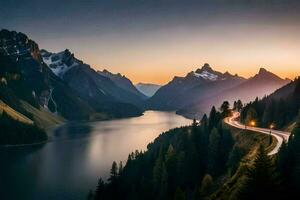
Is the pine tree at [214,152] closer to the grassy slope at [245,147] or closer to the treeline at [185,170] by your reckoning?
the treeline at [185,170]

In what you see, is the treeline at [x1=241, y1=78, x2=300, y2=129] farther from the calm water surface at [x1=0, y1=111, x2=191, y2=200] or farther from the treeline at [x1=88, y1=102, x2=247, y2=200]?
the calm water surface at [x1=0, y1=111, x2=191, y2=200]

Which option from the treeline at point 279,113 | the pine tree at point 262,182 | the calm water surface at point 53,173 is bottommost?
the calm water surface at point 53,173

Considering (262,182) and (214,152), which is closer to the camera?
(262,182)

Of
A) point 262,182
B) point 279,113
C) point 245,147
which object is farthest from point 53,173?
point 262,182

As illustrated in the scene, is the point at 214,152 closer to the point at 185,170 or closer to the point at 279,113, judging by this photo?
the point at 185,170

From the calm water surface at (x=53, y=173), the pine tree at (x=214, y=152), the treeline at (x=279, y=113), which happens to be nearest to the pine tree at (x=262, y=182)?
the pine tree at (x=214, y=152)

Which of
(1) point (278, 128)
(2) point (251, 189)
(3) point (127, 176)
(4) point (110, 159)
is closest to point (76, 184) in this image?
(3) point (127, 176)

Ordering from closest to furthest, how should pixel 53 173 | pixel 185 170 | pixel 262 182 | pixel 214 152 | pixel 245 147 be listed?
pixel 262 182
pixel 245 147
pixel 214 152
pixel 185 170
pixel 53 173

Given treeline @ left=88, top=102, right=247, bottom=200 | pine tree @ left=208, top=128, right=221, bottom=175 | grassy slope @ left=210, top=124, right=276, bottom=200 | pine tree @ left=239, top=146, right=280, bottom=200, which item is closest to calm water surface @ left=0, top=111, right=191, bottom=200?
treeline @ left=88, top=102, right=247, bottom=200

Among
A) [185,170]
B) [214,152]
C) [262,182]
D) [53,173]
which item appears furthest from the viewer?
[53,173]

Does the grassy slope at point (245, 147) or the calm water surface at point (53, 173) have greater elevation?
the grassy slope at point (245, 147)

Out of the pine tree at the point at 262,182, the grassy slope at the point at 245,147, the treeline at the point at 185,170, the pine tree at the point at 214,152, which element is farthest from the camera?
the treeline at the point at 185,170

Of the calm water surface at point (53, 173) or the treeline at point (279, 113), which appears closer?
the treeline at point (279, 113)
